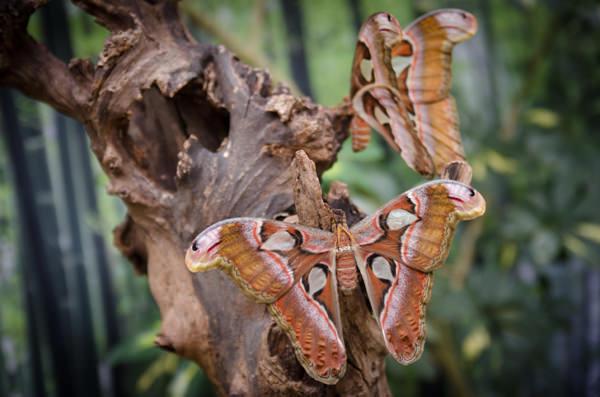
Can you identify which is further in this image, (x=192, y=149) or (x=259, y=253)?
(x=192, y=149)

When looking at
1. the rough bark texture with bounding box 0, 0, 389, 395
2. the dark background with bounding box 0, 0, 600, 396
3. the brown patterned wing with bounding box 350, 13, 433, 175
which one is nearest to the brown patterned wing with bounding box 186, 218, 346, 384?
the rough bark texture with bounding box 0, 0, 389, 395

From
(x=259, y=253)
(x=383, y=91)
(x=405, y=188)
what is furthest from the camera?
(x=405, y=188)

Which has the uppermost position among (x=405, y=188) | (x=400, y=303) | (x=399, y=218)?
(x=399, y=218)

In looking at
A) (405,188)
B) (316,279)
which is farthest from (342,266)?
(405,188)

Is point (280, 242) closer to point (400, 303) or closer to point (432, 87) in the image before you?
point (400, 303)

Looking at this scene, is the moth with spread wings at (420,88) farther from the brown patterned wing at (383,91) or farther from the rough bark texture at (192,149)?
the rough bark texture at (192,149)

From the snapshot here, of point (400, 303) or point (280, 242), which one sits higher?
point (280, 242)

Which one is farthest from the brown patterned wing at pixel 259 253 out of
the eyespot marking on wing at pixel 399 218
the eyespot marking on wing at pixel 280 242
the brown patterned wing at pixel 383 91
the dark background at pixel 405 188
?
the dark background at pixel 405 188
